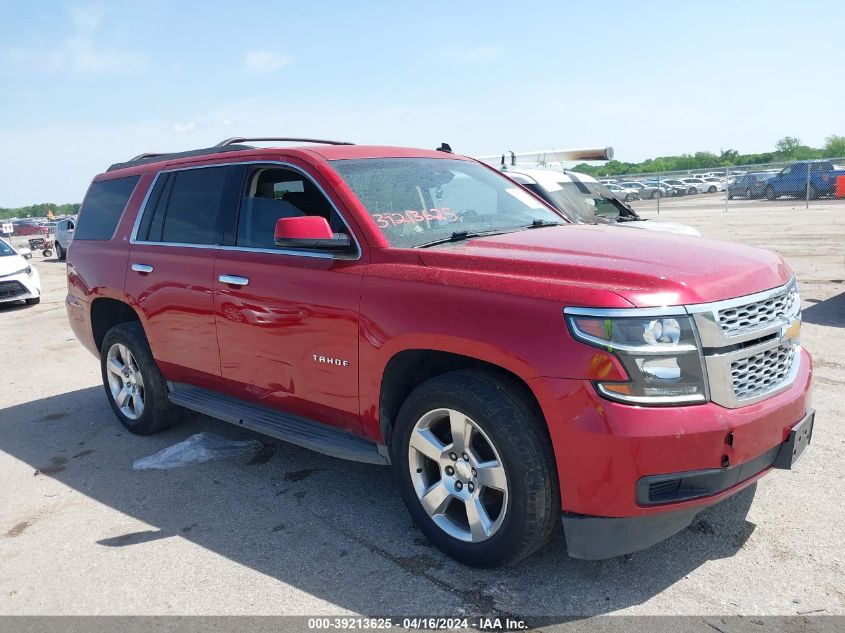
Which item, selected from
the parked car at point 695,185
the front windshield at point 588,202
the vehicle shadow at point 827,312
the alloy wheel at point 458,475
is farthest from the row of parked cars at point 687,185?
the alloy wheel at point 458,475

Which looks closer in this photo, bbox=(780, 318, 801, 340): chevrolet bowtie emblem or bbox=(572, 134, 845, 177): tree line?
bbox=(780, 318, 801, 340): chevrolet bowtie emblem

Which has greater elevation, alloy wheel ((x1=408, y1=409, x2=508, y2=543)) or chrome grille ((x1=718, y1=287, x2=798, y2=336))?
chrome grille ((x1=718, y1=287, x2=798, y2=336))

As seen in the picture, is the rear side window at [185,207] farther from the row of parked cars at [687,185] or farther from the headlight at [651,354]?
the row of parked cars at [687,185]

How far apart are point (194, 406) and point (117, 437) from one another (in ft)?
3.88

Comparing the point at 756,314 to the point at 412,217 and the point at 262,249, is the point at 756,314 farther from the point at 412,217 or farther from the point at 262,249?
the point at 262,249

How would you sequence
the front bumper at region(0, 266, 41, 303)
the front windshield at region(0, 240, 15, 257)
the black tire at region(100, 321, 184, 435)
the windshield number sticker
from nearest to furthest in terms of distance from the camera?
1. the windshield number sticker
2. the black tire at region(100, 321, 184, 435)
3. the front bumper at region(0, 266, 41, 303)
4. the front windshield at region(0, 240, 15, 257)

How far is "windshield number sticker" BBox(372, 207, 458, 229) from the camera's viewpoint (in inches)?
149

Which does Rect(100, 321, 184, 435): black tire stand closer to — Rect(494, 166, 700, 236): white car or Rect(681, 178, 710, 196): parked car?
Rect(494, 166, 700, 236): white car

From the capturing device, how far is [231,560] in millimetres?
3516

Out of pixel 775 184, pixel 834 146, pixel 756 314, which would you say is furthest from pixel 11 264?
pixel 834 146

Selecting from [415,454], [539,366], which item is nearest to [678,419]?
[539,366]

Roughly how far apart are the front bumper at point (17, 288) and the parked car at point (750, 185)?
99.2 feet

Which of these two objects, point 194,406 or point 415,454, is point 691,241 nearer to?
point 415,454

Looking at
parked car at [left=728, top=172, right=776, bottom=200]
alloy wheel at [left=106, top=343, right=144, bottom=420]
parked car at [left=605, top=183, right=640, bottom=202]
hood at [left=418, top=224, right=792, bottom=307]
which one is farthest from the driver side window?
parked car at [left=728, top=172, right=776, bottom=200]
